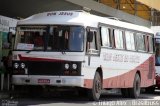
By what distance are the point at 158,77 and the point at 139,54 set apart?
3981 mm

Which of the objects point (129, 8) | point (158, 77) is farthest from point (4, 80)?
point (129, 8)

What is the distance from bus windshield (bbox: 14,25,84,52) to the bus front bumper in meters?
0.95

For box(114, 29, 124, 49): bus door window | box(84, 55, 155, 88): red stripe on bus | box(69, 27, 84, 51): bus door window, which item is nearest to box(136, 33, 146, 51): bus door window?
box(84, 55, 155, 88): red stripe on bus

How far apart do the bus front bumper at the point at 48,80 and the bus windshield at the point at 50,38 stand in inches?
37.2

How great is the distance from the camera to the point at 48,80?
1925 cm

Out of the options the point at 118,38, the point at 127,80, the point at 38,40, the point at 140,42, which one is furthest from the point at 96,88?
the point at 140,42

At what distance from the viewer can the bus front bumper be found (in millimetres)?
19109

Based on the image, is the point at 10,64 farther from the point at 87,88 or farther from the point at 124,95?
the point at 124,95

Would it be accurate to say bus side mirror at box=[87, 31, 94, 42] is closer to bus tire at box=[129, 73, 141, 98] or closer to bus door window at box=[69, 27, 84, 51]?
bus door window at box=[69, 27, 84, 51]

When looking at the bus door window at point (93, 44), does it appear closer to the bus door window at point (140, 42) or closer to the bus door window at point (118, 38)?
the bus door window at point (118, 38)

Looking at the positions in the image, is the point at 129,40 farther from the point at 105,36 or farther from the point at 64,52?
the point at 64,52

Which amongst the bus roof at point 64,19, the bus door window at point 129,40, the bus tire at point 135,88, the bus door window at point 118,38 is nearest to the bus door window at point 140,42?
the bus door window at point 129,40

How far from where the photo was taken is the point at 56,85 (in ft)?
63.3

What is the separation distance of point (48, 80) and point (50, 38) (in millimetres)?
1463
